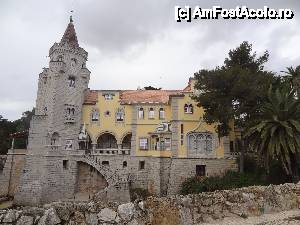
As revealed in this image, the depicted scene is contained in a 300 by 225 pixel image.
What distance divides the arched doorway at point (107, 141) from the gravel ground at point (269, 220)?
30457mm

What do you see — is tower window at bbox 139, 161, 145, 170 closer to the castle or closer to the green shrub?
the castle

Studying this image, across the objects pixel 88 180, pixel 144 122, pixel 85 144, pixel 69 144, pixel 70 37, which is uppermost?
pixel 70 37

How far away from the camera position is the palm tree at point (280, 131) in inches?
1084

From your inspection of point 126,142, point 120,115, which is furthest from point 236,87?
point 126,142

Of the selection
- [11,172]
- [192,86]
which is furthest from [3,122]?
[192,86]

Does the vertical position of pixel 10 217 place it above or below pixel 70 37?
below

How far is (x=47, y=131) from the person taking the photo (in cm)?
3794

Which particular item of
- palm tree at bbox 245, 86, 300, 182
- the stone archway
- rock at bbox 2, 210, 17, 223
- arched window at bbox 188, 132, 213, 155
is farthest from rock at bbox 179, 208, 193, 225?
arched window at bbox 188, 132, 213, 155

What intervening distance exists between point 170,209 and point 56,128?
2929 cm

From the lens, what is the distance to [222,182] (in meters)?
32.3

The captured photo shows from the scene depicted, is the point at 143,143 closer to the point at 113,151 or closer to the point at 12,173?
the point at 113,151

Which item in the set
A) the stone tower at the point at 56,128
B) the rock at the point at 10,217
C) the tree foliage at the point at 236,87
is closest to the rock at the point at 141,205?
the rock at the point at 10,217

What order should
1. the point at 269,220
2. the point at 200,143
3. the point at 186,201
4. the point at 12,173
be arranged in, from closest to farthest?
the point at 186,201 < the point at 269,220 < the point at 200,143 < the point at 12,173

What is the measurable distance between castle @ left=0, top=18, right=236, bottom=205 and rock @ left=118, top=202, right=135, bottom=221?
2288 cm
